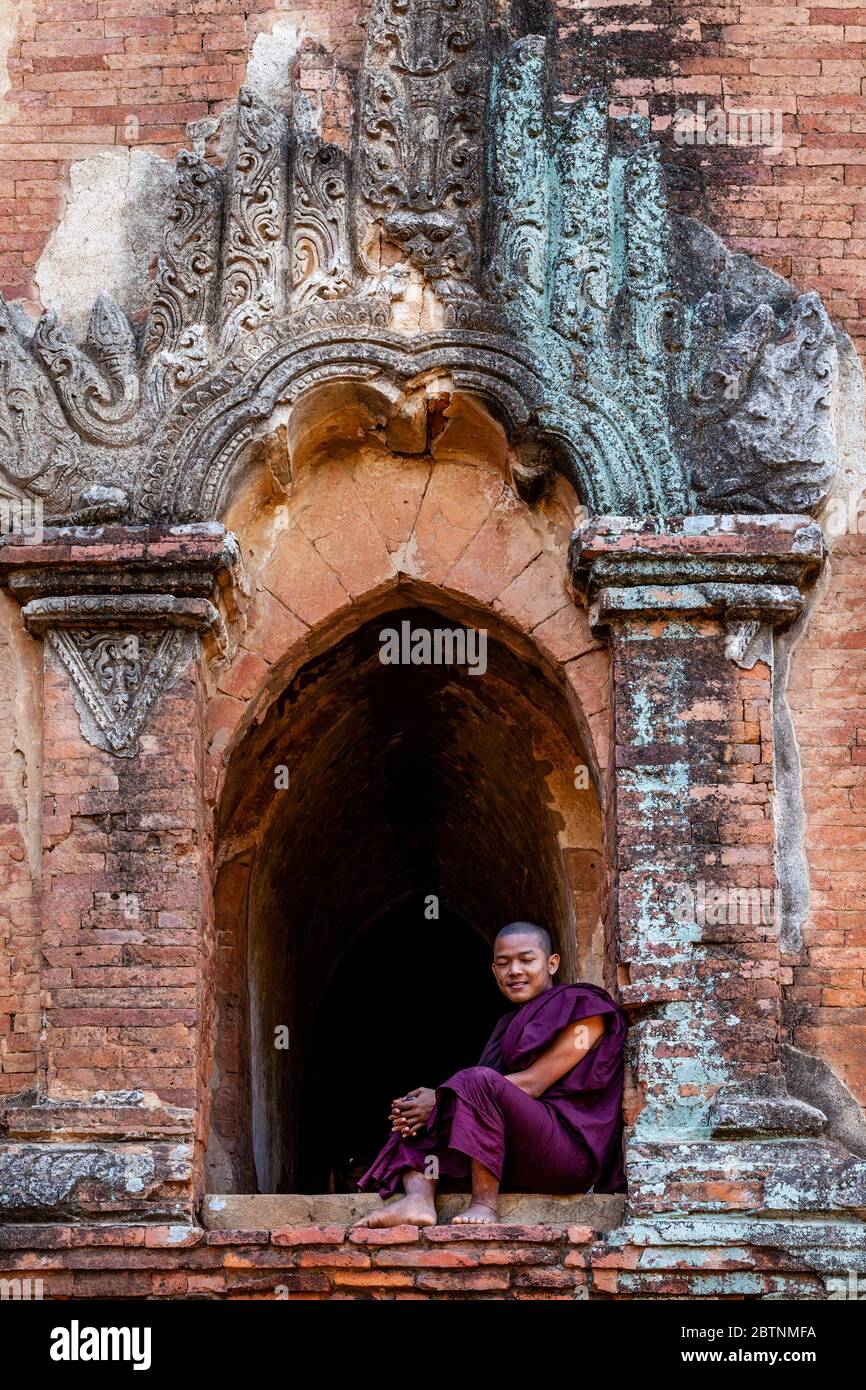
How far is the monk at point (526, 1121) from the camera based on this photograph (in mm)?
6980

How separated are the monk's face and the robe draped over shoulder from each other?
1.09 feet

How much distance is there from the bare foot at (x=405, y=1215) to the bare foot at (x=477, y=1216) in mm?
94

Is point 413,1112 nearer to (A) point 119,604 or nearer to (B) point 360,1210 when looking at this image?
(B) point 360,1210

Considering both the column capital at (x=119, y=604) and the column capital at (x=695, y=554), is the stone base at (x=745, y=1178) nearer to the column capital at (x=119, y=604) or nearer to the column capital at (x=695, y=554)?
the column capital at (x=695, y=554)

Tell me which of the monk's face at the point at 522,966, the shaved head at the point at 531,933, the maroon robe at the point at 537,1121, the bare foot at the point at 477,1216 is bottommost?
the bare foot at the point at 477,1216

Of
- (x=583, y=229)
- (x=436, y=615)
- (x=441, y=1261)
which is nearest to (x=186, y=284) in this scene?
(x=583, y=229)

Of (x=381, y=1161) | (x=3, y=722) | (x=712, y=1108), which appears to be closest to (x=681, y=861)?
(x=712, y=1108)

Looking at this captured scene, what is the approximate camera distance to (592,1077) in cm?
720

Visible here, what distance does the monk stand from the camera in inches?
275

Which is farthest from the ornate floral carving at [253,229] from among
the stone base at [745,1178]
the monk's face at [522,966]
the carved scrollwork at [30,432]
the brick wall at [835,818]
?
the stone base at [745,1178]

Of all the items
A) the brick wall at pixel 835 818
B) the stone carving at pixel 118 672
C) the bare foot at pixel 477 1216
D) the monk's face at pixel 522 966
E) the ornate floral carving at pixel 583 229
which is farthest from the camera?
the ornate floral carving at pixel 583 229

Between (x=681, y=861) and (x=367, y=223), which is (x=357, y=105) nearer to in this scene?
(x=367, y=223)

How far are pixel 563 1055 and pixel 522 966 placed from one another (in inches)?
20.5

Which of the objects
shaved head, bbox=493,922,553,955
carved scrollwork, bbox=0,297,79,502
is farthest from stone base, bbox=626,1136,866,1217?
carved scrollwork, bbox=0,297,79,502
